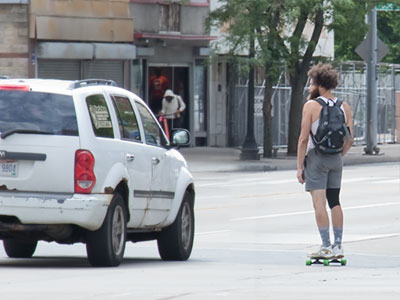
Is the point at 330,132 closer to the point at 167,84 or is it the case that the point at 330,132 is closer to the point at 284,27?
the point at 284,27

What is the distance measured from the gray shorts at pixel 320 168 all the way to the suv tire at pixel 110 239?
1788 mm

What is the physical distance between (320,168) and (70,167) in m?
2.43

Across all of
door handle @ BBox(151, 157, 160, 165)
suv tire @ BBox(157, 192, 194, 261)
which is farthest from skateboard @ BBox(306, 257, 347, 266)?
door handle @ BBox(151, 157, 160, 165)

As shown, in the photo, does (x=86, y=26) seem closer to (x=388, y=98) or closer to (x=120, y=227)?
(x=388, y=98)

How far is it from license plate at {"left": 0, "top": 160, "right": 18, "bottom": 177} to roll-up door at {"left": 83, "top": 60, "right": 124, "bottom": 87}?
25.6m

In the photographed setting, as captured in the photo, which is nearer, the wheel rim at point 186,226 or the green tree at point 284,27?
the wheel rim at point 186,226

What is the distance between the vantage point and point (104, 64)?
37781 mm

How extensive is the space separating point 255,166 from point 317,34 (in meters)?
5.27

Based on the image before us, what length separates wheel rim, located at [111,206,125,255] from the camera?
1177 centimetres

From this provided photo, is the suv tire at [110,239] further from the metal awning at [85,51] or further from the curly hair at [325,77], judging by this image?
the metal awning at [85,51]

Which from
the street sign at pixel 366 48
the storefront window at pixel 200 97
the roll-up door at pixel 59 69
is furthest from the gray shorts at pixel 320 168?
the storefront window at pixel 200 97

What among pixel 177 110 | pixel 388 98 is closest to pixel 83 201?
pixel 177 110

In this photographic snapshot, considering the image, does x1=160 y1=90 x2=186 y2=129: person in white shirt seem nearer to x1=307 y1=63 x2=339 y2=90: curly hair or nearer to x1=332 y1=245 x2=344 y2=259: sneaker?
x1=307 y1=63 x2=339 y2=90: curly hair

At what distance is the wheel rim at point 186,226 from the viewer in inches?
524
